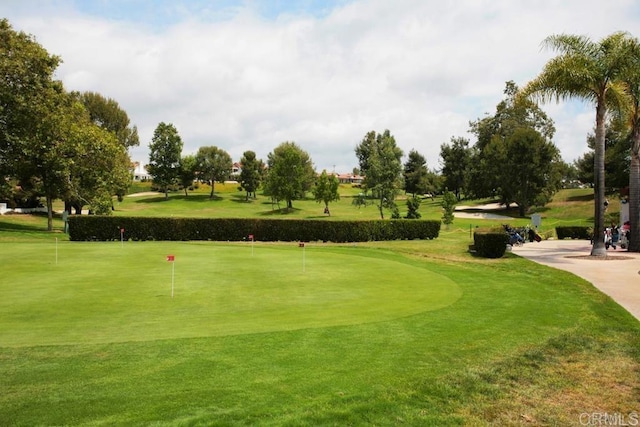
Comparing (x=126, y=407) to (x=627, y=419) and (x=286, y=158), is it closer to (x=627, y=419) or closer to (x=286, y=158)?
(x=627, y=419)

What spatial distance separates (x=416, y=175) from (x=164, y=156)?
52.4 meters

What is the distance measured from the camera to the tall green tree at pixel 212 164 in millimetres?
101625

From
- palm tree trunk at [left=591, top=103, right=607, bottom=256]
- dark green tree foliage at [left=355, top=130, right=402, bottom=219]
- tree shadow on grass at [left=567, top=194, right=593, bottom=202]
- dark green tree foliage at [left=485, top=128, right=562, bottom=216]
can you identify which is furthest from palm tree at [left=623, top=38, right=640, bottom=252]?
tree shadow on grass at [left=567, top=194, right=593, bottom=202]

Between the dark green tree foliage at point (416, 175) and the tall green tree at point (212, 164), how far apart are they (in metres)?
37.9

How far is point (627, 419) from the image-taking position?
614cm

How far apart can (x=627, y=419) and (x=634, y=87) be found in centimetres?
2698

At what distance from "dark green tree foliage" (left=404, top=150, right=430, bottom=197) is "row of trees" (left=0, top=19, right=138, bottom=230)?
204 feet

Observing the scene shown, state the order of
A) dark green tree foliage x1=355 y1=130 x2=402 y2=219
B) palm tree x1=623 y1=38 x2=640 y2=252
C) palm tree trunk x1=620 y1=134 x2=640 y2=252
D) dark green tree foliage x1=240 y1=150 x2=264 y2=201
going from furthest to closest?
dark green tree foliage x1=240 y1=150 x2=264 y2=201
dark green tree foliage x1=355 y1=130 x2=402 y2=219
palm tree trunk x1=620 y1=134 x2=640 y2=252
palm tree x1=623 y1=38 x2=640 y2=252

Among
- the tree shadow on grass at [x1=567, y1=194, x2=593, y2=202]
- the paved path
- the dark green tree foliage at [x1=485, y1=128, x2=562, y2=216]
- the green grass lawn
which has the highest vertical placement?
the dark green tree foliage at [x1=485, y1=128, x2=562, y2=216]

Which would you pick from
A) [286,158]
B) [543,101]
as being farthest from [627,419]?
[286,158]

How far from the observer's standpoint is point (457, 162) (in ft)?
323

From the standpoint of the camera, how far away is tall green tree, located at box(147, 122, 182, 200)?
95938mm

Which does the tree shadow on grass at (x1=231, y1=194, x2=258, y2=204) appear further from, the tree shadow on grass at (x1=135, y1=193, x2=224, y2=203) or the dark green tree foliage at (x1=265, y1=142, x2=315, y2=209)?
the dark green tree foliage at (x1=265, y1=142, x2=315, y2=209)

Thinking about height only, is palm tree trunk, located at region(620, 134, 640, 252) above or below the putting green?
above
